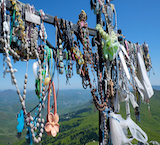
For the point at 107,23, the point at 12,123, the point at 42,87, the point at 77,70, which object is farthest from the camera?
the point at 12,123

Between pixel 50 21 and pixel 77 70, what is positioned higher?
pixel 50 21

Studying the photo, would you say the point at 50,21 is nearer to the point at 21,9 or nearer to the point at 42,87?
the point at 21,9

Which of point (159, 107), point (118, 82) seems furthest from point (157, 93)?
point (118, 82)

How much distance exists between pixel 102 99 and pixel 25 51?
1.71 m

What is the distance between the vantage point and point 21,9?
174cm

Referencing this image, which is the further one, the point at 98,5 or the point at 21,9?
the point at 98,5

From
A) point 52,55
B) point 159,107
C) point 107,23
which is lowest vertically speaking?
point 159,107

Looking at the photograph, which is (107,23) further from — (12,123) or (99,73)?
(12,123)

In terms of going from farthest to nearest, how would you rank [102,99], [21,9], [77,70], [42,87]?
[102,99]
[77,70]
[42,87]
[21,9]

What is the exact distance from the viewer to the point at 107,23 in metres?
3.00

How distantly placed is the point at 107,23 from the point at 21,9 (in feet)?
6.04

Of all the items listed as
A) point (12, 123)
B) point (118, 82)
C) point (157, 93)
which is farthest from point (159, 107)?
point (12, 123)

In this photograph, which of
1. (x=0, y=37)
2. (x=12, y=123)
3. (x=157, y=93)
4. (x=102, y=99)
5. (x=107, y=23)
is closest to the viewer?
(x=0, y=37)

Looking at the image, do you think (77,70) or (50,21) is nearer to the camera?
(50,21)
